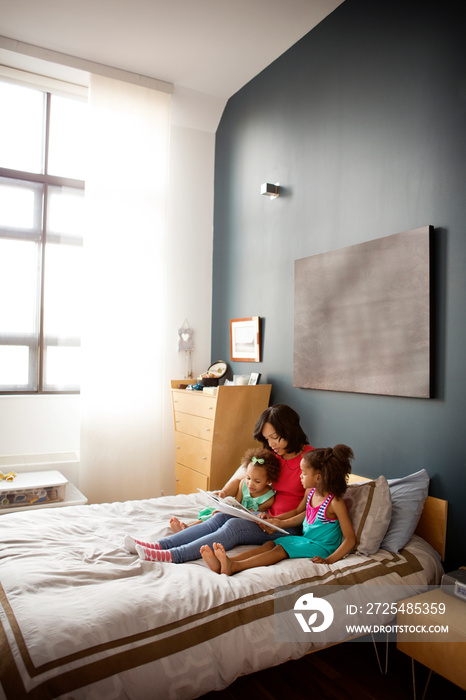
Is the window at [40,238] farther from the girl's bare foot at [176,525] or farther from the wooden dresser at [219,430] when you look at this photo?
the girl's bare foot at [176,525]

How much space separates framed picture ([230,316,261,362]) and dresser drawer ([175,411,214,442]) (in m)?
0.62

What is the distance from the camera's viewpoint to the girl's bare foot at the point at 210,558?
1.95 metres

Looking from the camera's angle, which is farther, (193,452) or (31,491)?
(193,452)

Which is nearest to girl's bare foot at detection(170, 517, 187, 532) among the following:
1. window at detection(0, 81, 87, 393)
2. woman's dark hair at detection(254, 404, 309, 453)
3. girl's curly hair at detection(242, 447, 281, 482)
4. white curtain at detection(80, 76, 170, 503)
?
girl's curly hair at detection(242, 447, 281, 482)

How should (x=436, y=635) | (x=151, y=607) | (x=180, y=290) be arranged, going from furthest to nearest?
(x=180, y=290)
(x=436, y=635)
(x=151, y=607)

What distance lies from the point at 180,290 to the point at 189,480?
1605 millimetres

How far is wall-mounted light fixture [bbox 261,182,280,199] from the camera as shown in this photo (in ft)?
11.5

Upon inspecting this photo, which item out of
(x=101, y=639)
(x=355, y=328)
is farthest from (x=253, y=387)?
(x=101, y=639)

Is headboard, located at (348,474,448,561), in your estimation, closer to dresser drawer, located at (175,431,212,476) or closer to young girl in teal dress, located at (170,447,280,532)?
young girl in teal dress, located at (170,447,280,532)

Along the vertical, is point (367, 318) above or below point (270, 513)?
above

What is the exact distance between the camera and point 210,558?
1.98 metres

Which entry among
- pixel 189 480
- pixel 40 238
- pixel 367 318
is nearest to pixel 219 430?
pixel 189 480

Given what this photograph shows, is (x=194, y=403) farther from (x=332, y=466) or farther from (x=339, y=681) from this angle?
(x=339, y=681)

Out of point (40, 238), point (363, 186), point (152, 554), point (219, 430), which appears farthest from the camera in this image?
point (40, 238)
